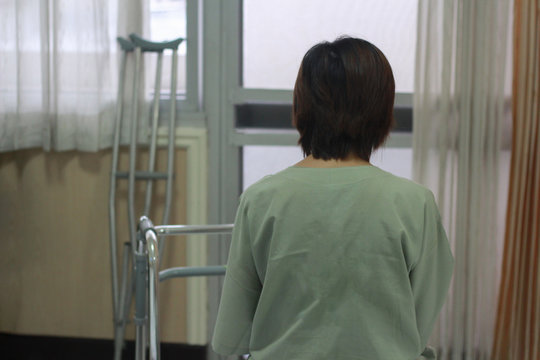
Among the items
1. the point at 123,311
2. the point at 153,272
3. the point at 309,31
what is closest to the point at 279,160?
the point at 309,31

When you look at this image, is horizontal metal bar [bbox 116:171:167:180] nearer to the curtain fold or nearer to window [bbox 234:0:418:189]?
window [bbox 234:0:418:189]

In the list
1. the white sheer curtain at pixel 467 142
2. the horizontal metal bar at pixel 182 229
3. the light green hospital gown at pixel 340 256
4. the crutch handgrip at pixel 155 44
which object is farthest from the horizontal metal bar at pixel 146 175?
the light green hospital gown at pixel 340 256

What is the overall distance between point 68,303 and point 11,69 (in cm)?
96

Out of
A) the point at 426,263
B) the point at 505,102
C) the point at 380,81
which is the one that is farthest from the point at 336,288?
the point at 505,102

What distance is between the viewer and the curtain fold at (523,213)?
220 centimetres

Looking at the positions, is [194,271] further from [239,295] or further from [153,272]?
[239,295]

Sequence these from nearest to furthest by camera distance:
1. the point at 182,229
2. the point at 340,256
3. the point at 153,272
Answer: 1. the point at 340,256
2. the point at 153,272
3. the point at 182,229

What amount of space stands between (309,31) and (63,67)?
3.16 feet

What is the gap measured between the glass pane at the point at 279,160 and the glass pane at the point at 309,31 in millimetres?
252

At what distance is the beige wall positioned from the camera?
2.47m

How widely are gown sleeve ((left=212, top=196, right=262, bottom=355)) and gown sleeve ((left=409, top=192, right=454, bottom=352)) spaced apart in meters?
0.26

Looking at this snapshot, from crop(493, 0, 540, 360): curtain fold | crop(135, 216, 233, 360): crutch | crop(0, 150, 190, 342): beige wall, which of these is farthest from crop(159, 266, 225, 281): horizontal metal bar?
crop(493, 0, 540, 360): curtain fold

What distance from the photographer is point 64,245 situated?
250 centimetres

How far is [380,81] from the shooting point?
3.06 feet
